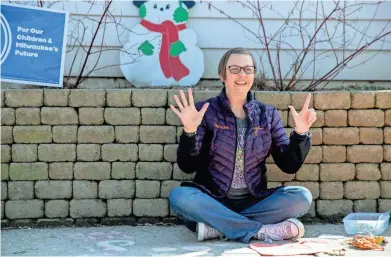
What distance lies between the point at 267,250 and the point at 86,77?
7.44 feet

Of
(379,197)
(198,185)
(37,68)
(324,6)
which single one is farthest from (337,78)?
(37,68)

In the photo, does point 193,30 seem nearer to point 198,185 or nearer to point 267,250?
point 198,185

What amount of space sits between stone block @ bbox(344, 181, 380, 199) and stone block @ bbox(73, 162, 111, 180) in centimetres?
172

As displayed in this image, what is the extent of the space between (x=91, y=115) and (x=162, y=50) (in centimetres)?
102

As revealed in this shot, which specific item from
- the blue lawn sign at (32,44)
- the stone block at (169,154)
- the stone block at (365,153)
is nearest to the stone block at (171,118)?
the stone block at (169,154)

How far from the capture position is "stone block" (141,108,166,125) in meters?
4.24

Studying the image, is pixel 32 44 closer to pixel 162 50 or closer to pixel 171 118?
pixel 162 50

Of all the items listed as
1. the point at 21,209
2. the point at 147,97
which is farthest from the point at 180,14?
the point at 21,209

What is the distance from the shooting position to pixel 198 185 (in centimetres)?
376

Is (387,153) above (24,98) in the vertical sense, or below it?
below

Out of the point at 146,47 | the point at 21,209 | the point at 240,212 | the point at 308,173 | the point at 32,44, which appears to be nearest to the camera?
the point at 240,212

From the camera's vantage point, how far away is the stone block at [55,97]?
4.23 metres

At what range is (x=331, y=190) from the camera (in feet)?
14.1

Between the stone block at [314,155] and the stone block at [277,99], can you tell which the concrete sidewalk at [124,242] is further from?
the stone block at [277,99]
